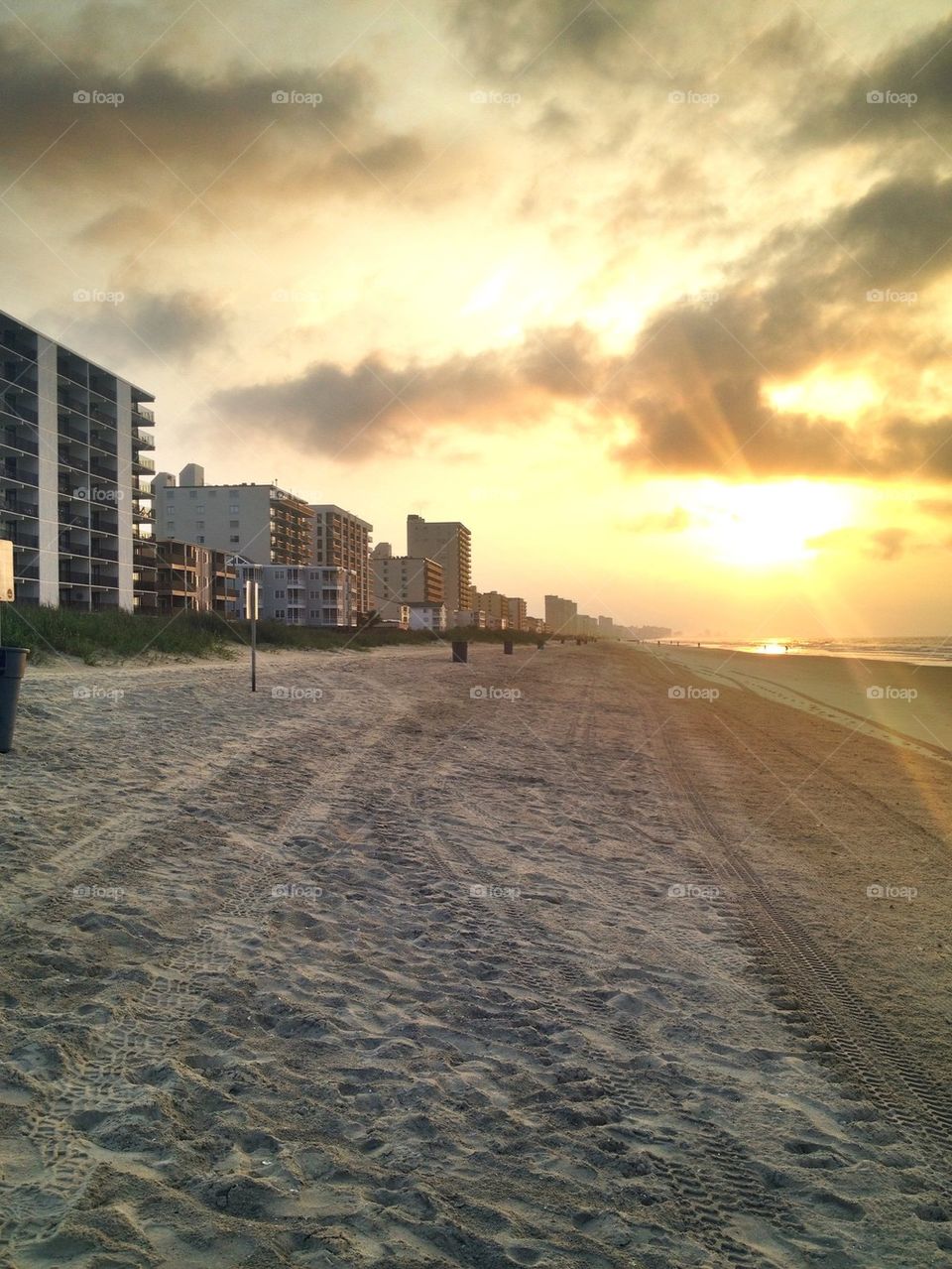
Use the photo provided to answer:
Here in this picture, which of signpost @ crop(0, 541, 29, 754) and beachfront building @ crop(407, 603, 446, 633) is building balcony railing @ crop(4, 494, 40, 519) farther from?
beachfront building @ crop(407, 603, 446, 633)

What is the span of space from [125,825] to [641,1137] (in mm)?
5155

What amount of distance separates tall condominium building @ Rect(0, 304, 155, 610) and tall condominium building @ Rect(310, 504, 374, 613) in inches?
2911

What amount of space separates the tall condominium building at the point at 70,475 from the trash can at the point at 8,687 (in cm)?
4994

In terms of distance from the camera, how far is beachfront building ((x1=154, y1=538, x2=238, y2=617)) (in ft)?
259

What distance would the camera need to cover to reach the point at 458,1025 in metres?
3.88

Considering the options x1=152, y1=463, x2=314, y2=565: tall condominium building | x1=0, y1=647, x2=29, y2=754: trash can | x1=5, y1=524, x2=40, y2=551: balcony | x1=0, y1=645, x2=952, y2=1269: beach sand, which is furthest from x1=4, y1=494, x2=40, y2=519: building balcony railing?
x1=152, y1=463, x2=314, y2=565: tall condominium building

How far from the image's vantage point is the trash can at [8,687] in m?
8.41

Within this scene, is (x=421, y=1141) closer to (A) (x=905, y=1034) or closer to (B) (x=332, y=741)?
(A) (x=905, y=1034)

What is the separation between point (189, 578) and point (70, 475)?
74.4ft

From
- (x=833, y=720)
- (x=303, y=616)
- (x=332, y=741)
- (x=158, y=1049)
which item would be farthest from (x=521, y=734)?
(x=303, y=616)

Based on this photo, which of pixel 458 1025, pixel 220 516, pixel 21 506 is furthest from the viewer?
pixel 220 516

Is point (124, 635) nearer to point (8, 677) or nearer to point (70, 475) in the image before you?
point (8, 677)

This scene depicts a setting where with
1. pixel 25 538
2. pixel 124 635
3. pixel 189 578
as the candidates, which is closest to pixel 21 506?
pixel 25 538

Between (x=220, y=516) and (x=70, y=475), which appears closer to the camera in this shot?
(x=70, y=475)
